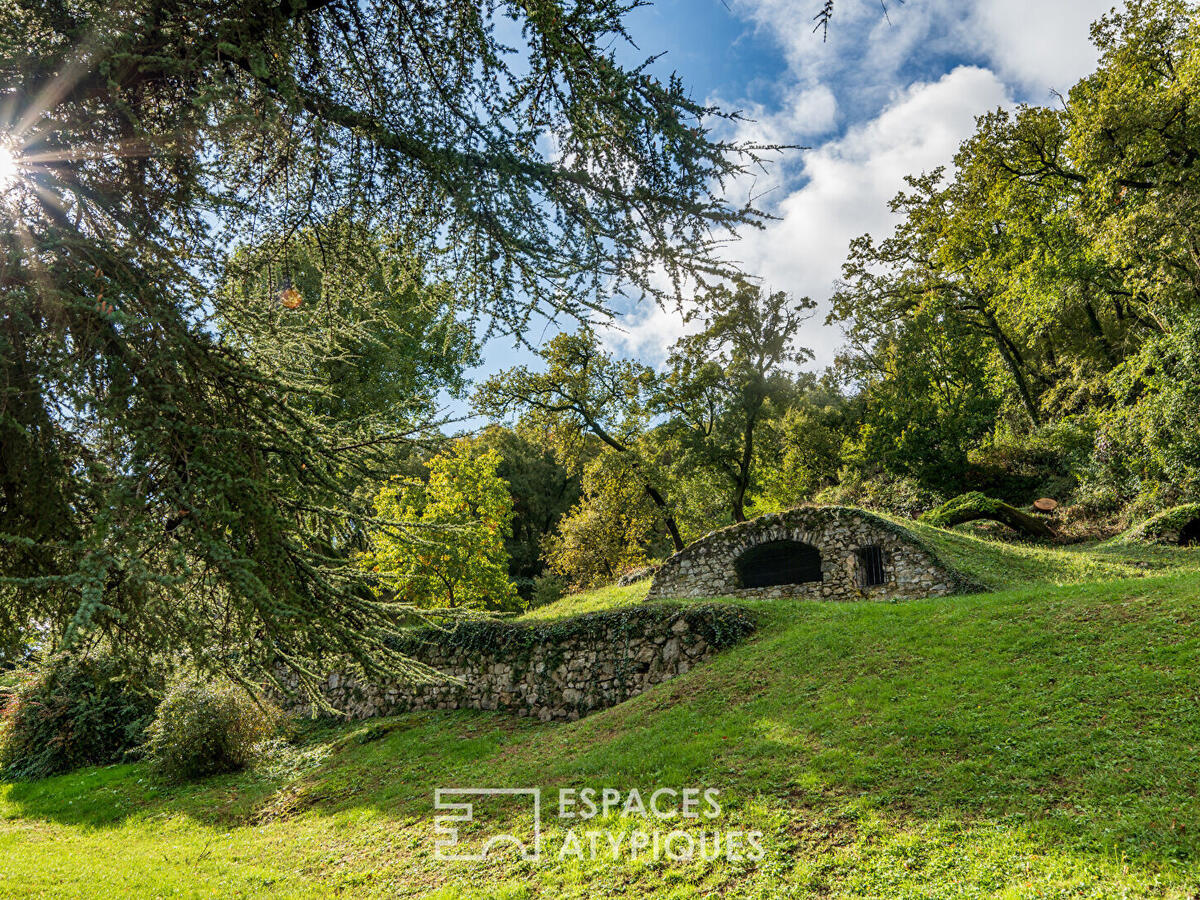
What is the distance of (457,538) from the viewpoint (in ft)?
51.2

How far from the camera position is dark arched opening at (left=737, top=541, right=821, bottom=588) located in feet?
51.4

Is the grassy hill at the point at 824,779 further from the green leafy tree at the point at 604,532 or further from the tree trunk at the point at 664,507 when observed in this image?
the green leafy tree at the point at 604,532

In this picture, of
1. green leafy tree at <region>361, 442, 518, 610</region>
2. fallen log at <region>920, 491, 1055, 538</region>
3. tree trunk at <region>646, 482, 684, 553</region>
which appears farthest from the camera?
tree trunk at <region>646, 482, 684, 553</region>

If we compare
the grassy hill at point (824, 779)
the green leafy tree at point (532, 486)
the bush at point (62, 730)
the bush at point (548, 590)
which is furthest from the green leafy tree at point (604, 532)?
the bush at point (62, 730)

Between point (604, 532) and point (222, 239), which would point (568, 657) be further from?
point (604, 532)

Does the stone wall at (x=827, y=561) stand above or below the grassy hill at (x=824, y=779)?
above

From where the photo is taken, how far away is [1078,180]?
63.9 ft

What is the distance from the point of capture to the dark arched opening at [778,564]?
15.7 m

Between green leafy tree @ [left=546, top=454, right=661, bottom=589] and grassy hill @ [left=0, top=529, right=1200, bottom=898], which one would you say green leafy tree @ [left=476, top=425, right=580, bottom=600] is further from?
grassy hill @ [left=0, top=529, right=1200, bottom=898]

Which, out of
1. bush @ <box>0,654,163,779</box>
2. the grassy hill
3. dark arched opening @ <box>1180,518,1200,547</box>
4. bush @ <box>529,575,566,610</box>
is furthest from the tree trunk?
bush @ <box>0,654,163,779</box>

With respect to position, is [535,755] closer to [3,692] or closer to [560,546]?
[3,692]

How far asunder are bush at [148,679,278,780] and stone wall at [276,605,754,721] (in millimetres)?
2934

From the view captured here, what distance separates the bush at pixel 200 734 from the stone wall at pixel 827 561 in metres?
9.90

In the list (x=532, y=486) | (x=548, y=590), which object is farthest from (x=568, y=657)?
(x=532, y=486)
